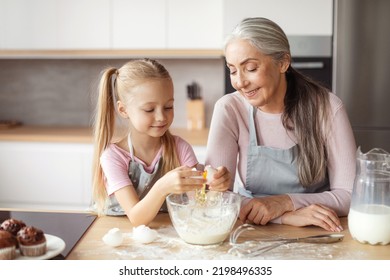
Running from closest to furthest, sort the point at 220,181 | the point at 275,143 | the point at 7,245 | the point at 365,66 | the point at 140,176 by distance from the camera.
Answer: the point at 7,245, the point at 220,181, the point at 140,176, the point at 275,143, the point at 365,66

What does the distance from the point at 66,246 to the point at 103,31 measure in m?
1.40

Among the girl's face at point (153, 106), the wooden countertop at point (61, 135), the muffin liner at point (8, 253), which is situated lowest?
the wooden countertop at point (61, 135)

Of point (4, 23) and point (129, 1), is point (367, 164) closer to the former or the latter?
point (129, 1)

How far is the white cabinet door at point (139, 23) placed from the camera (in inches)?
80.2

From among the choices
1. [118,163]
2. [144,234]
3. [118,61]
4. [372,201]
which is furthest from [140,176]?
[118,61]

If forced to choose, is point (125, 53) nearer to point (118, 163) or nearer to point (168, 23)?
point (168, 23)

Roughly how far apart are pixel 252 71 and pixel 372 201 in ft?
1.11

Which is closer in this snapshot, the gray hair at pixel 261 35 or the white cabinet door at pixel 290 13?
the gray hair at pixel 261 35

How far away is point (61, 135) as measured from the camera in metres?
1.96

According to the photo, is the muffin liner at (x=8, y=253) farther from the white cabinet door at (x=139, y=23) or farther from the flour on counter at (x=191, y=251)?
the white cabinet door at (x=139, y=23)

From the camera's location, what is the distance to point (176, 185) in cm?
84

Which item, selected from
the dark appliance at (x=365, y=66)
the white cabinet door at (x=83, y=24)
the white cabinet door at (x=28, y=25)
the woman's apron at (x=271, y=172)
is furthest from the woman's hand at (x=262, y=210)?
the white cabinet door at (x=28, y=25)

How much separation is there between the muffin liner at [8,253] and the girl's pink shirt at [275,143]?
18.0 inches
